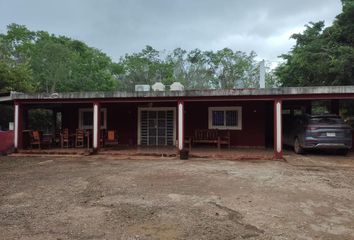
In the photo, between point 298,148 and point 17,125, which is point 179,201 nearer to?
point 298,148

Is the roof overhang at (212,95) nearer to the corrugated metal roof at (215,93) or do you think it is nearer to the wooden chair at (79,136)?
the corrugated metal roof at (215,93)

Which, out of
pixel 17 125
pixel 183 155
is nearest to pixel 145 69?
pixel 17 125

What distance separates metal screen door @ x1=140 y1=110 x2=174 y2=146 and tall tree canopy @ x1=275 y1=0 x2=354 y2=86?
350 inches

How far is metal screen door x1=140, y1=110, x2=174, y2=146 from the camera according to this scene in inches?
639

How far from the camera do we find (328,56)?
63.5ft

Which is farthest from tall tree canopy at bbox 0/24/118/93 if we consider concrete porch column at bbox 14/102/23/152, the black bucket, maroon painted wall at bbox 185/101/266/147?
the black bucket

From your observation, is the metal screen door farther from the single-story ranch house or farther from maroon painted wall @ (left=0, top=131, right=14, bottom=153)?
maroon painted wall @ (left=0, top=131, right=14, bottom=153)

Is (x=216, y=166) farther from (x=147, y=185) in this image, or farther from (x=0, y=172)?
(x=0, y=172)

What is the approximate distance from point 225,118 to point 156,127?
324 cm

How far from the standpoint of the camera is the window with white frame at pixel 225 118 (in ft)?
50.6

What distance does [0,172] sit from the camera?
9539 mm

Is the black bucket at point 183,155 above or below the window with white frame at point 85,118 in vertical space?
below

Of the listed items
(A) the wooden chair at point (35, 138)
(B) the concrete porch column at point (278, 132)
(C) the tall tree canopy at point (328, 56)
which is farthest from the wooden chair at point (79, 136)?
(C) the tall tree canopy at point (328, 56)

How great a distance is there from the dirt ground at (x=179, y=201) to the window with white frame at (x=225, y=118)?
5.14 meters
